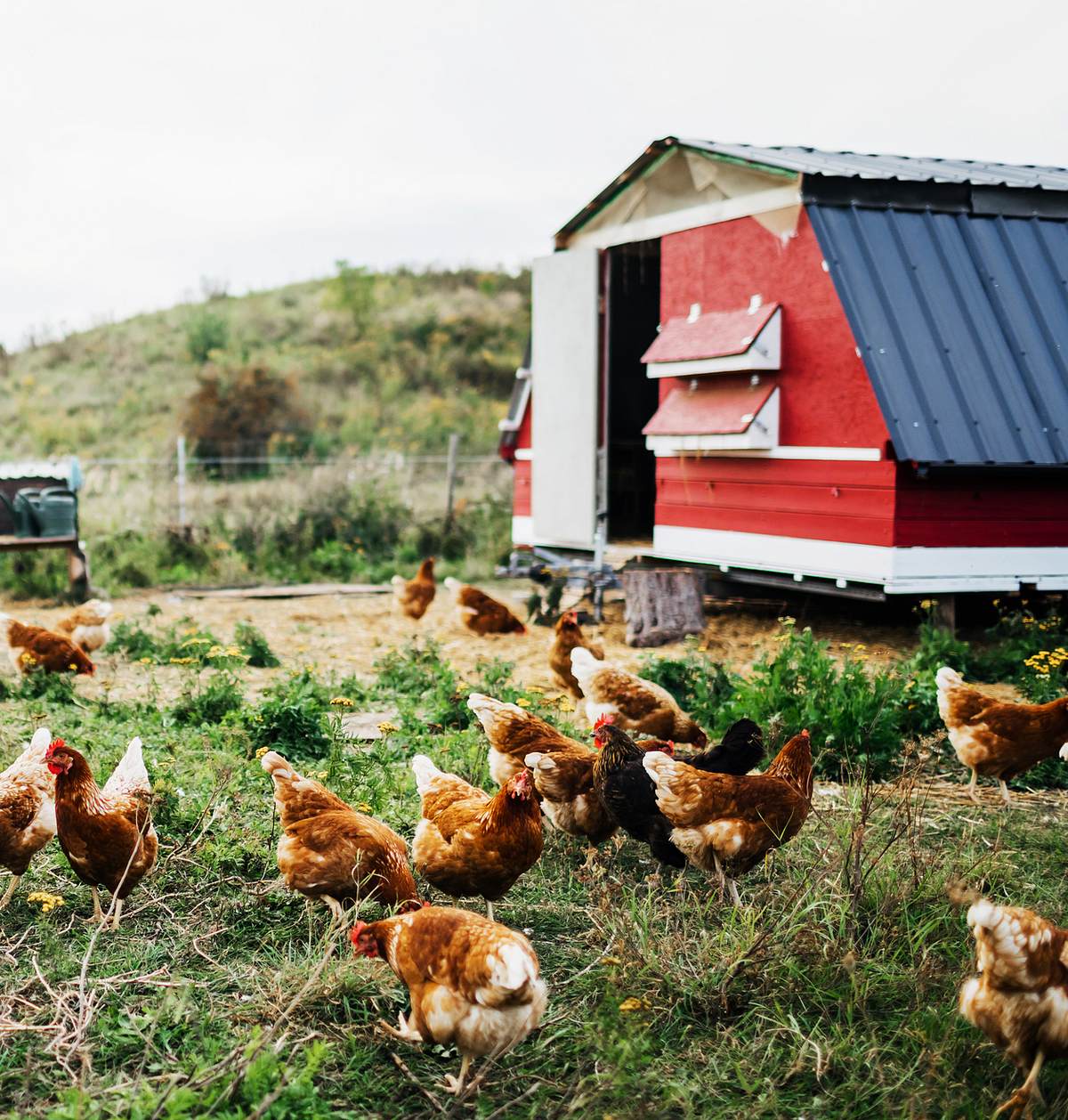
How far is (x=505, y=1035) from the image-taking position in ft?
10.4

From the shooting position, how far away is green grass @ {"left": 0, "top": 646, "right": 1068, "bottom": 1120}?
3193 millimetres

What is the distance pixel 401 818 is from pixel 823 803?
6.58 feet

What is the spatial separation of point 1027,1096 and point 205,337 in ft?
102

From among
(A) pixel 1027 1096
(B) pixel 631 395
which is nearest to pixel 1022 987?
(A) pixel 1027 1096

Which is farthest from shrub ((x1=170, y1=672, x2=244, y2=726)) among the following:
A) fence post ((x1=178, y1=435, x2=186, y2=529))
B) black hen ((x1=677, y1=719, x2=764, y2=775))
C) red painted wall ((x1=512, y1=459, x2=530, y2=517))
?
fence post ((x1=178, y1=435, x2=186, y2=529))

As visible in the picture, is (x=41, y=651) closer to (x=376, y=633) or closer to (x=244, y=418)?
(x=376, y=633)

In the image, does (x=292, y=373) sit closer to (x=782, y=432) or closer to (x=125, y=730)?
(x=782, y=432)

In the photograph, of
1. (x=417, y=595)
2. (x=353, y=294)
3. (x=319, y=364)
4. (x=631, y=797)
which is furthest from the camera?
(x=353, y=294)

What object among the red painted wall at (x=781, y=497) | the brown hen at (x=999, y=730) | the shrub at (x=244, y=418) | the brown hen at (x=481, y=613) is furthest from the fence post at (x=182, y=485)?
the brown hen at (x=999, y=730)

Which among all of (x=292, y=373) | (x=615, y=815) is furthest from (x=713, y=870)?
(x=292, y=373)

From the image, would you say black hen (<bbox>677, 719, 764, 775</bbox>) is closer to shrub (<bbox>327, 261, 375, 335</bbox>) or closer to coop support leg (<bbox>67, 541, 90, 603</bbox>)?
coop support leg (<bbox>67, 541, 90, 603</bbox>)

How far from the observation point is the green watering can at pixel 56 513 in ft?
38.4

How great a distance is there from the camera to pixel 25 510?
11.7 m

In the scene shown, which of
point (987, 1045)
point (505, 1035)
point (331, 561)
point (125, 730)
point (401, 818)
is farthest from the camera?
point (331, 561)
